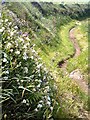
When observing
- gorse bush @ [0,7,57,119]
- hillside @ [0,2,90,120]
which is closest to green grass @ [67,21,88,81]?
hillside @ [0,2,90,120]

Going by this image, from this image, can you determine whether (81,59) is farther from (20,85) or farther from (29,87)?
(20,85)

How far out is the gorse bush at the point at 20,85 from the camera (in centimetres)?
666

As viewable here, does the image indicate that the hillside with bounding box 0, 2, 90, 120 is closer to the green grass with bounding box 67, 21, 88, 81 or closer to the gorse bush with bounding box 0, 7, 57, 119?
the gorse bush with bounding box 0, 7, 57, 119

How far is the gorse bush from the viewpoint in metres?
6.66

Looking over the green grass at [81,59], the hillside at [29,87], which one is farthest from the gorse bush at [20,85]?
the green grass at [81,59]

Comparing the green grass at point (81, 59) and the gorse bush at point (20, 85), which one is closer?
the gorse bush at point (20, 85)

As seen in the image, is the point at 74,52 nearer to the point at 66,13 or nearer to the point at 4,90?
the point at 66,13

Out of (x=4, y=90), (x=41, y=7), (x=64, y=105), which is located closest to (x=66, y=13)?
(x=41, y=7)

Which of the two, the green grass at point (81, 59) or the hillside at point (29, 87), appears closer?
the hillside at point (29, 87)

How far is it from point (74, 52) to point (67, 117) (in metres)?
15.6

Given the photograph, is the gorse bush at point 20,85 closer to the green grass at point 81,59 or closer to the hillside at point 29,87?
the hillside at point 29,87

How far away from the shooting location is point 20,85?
22.4 ft

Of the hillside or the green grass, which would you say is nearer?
the hillside

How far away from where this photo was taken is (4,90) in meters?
6.27
